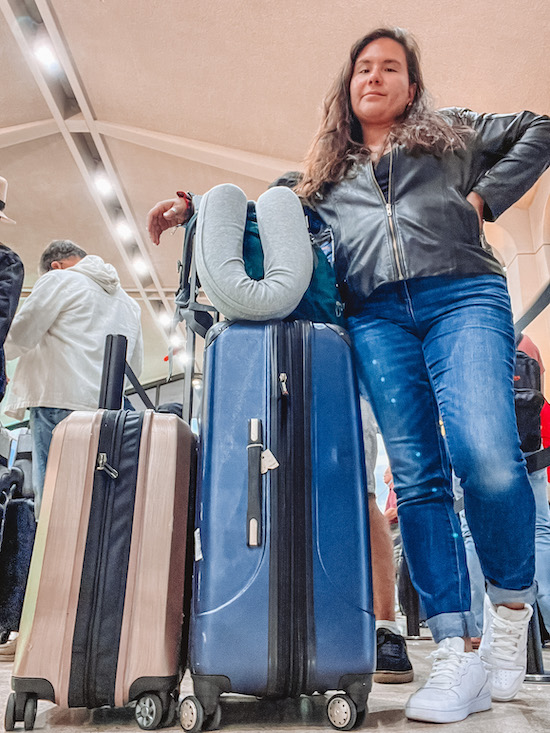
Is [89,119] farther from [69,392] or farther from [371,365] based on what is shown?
[371,365]

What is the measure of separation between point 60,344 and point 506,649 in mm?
1686

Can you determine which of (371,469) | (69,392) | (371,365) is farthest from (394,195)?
(69,392)

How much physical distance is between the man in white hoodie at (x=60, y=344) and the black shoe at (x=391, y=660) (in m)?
1.11

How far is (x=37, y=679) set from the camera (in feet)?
2.98

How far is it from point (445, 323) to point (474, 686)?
62cm

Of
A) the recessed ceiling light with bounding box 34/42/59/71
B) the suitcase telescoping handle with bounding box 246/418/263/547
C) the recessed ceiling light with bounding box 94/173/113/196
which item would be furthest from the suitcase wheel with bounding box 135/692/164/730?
the recessed ceiling light with bounding box 94/173/113/196

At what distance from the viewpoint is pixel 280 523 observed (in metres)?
0.96

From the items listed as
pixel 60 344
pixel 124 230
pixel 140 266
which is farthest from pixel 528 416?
pixel 140 266

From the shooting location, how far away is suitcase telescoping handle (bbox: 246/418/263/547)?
0.95m

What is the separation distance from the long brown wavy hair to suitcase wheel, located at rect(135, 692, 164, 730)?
1019mm

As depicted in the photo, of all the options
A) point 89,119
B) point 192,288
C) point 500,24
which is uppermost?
point 89,119

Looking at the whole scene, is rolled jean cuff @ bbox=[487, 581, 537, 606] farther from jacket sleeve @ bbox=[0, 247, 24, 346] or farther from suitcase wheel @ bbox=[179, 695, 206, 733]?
jacket sleeve @ bbox=[0, 247, 24, 346]

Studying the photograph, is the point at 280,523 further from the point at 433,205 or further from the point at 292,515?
the point at 433,205

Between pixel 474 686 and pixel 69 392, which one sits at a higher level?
pixel 69 392
